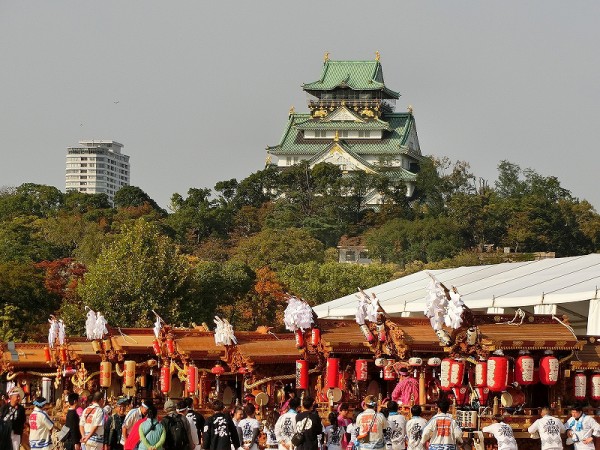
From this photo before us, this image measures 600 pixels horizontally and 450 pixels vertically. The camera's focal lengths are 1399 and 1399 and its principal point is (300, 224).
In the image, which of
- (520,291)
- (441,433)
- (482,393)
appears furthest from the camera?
(520,291)

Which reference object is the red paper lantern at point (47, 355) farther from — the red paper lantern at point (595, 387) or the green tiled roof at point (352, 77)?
the green tiled roof at point (352, 77)

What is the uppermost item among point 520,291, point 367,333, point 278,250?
point 278,250

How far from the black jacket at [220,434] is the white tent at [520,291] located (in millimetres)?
10298

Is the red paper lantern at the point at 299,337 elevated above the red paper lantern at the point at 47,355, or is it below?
above

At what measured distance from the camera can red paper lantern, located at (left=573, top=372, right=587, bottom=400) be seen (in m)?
22.3

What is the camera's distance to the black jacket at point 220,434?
55.3 feet

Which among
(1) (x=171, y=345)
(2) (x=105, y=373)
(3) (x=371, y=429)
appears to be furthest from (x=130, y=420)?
(2) (x=105, y=373)

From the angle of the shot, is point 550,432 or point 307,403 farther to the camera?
point 550,432

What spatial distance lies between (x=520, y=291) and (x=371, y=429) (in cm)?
1480

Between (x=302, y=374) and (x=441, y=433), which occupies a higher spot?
(x=302, y=374)

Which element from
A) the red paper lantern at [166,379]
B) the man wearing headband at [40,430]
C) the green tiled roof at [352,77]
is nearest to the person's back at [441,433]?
the man wearing headband at [40,430]

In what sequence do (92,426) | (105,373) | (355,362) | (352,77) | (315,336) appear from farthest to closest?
(352,77)
(105,373)
(355,362)
(315,336)
(92,426)

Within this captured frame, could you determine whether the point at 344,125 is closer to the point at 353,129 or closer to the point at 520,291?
the point at 353,129

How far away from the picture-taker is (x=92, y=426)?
18188 mm
